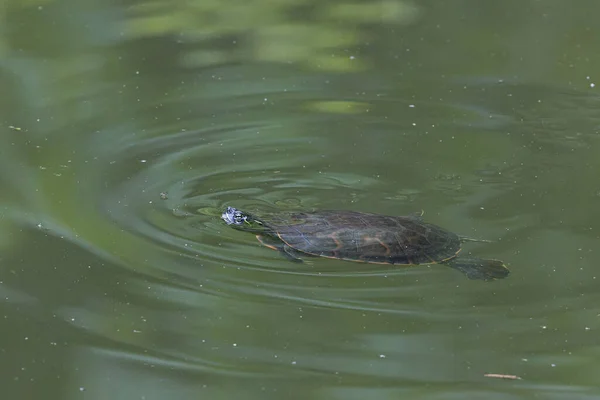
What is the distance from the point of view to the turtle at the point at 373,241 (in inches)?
132

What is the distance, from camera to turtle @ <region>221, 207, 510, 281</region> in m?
3.36

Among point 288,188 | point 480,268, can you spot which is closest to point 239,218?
point 288,188

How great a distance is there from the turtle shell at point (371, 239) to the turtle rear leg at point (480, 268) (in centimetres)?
4

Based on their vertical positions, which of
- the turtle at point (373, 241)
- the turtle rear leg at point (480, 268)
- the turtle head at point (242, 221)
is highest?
the turtle head at point (242, 221)

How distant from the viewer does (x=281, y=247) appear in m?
3.41

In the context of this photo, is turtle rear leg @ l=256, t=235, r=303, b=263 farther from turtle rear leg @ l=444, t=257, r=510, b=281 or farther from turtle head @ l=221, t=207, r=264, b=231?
turtle rear leg @ l=444, t=257, r=510, b=281

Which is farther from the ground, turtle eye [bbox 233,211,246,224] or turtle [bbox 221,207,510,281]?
turtle eye [bbox 233,211,246,224]

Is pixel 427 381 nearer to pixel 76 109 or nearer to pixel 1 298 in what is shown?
pixel 1 298

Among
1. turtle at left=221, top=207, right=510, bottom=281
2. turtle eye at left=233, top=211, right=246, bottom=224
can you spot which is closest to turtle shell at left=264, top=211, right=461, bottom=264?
turtle at left=221, top=207, right=510, bottom=281

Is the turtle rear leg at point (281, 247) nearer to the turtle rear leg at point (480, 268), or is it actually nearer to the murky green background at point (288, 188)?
the murky green background at point (288, 188)

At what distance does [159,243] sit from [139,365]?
714 millimetres

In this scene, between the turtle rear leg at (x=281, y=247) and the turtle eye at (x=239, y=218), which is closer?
the turtle rear leg at (x=281, y=247)

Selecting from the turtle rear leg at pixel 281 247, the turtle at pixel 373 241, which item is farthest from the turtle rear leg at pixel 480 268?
the turtle rear leg at pixel 281 247

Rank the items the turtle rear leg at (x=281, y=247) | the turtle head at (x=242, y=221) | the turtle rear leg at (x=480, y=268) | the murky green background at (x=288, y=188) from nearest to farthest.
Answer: the murky green background at (x=288, y=188) < the turtle rear leg at (x=480, y=268) < the turtle rear leg at (x=281, y=247) < the turtle head at (x=242, y=221)
